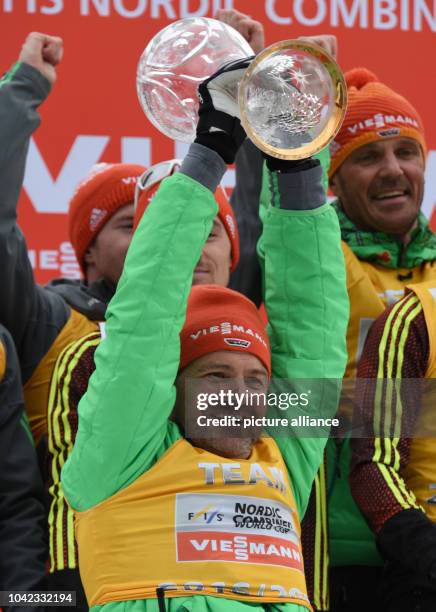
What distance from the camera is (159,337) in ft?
8.05

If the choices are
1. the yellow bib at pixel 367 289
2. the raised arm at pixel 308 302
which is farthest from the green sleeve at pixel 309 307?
the yellow bib at pixel 367 289

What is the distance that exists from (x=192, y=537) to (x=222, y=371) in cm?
35

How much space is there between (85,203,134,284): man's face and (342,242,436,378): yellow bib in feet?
1.93

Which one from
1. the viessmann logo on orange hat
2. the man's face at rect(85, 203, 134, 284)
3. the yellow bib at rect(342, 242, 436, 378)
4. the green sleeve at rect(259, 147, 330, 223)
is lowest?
the yellow bib at rect(342, 242, 436, 378)

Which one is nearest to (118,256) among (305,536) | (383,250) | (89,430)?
(383,250)

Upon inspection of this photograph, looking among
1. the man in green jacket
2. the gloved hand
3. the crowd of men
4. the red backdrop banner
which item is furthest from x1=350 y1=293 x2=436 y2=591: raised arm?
the red backdrop banner

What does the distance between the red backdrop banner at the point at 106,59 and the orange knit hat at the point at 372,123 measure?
0.68 meters

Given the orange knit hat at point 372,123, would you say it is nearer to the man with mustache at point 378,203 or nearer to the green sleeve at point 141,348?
the man with mustache at point 378,203

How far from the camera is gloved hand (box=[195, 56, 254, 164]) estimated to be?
247 centimetres

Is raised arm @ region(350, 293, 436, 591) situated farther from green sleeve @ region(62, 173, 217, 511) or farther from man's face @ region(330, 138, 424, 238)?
green sleeve @ region(62, 173, 217, 511)

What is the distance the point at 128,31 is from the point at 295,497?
2084 millimetres

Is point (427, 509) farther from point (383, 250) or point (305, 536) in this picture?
point (383, 250)

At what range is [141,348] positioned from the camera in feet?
8.02

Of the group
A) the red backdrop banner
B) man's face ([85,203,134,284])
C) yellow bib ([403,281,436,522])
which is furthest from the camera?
the red backdrop banner
